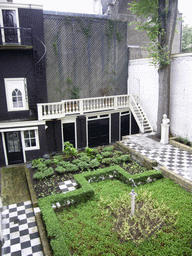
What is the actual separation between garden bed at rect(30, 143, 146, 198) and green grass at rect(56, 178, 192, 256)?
194cm

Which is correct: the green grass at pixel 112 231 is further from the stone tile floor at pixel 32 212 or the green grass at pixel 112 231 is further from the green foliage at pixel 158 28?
the green foliage at pixel 158 28

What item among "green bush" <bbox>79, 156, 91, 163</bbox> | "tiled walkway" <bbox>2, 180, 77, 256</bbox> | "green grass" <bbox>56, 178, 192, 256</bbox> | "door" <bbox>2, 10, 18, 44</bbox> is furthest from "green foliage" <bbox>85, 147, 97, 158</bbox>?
"door" <bbox>2, 10, 18, 44</bbox>

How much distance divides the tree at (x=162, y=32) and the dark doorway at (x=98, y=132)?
378 centimetres

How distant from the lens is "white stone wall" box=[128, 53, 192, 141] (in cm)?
1223

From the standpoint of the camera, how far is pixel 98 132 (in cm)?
1485

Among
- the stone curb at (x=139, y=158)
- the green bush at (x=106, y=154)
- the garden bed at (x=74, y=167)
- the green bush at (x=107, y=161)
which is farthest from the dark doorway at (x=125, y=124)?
the green bush at (x=107, y=161)

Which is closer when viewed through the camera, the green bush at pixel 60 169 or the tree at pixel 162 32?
the green bush at pixel 60 169

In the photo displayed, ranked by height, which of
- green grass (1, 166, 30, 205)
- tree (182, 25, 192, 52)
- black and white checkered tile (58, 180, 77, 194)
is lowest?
green grass (1, 166, 30, 205)

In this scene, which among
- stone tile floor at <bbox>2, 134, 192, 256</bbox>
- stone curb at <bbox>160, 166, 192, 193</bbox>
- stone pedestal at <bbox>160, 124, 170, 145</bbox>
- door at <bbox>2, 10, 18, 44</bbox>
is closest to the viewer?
stone tile floor at <bbox>2, 134, 192, 256</bbox>

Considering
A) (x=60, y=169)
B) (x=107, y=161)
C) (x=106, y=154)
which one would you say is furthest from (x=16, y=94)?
(x=107, y=161)

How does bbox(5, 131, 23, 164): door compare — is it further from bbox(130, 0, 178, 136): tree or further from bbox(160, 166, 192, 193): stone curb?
bbox(130, 0, 178, 136): tree

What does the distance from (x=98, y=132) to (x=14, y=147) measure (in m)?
5.44

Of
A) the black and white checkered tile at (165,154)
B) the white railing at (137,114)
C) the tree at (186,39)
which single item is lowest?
the black and white checkered tile at (165,154)

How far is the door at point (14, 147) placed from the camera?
38.7ft
